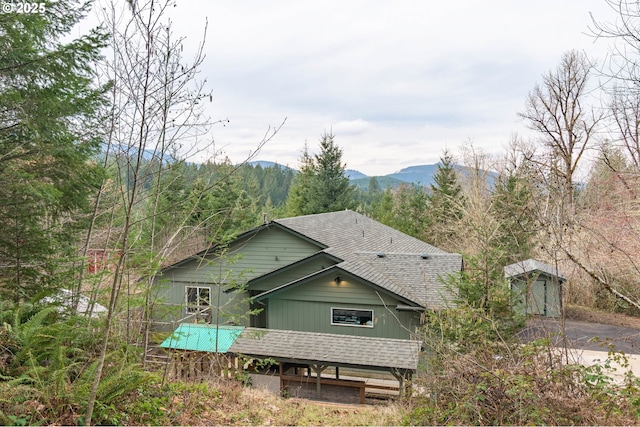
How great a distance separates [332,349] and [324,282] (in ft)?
8.83

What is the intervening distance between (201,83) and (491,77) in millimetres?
10849

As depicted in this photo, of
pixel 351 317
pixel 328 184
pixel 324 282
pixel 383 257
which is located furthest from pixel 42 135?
pixel 328 184

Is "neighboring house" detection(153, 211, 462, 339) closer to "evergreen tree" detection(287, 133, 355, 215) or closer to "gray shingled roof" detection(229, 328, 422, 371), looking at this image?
"gray shingled roof" detection(229, 328, 422, 371)

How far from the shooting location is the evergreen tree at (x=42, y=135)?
5289 millimetres

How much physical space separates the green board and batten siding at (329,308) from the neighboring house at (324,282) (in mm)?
31

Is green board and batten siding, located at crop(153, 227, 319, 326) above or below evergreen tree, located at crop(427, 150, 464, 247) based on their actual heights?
below

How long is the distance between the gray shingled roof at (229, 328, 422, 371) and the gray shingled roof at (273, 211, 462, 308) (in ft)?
5.19

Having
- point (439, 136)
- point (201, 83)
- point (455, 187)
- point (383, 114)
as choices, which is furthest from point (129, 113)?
point (439, 136)

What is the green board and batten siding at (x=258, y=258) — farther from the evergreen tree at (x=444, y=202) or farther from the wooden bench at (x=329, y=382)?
the evergreen tree at (x=444, y=202)

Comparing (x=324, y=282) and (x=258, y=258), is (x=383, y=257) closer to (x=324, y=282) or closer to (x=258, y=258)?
(x=324, y=282)

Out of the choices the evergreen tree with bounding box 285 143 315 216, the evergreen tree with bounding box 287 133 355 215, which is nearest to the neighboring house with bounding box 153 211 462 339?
the evergreen tree with bounding box 287 133 355 215

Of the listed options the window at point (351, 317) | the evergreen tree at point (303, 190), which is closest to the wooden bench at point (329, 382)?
the window at point (351, 317)

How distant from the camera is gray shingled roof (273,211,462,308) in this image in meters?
12.5

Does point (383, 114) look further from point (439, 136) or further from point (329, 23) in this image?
point (329, 23)
